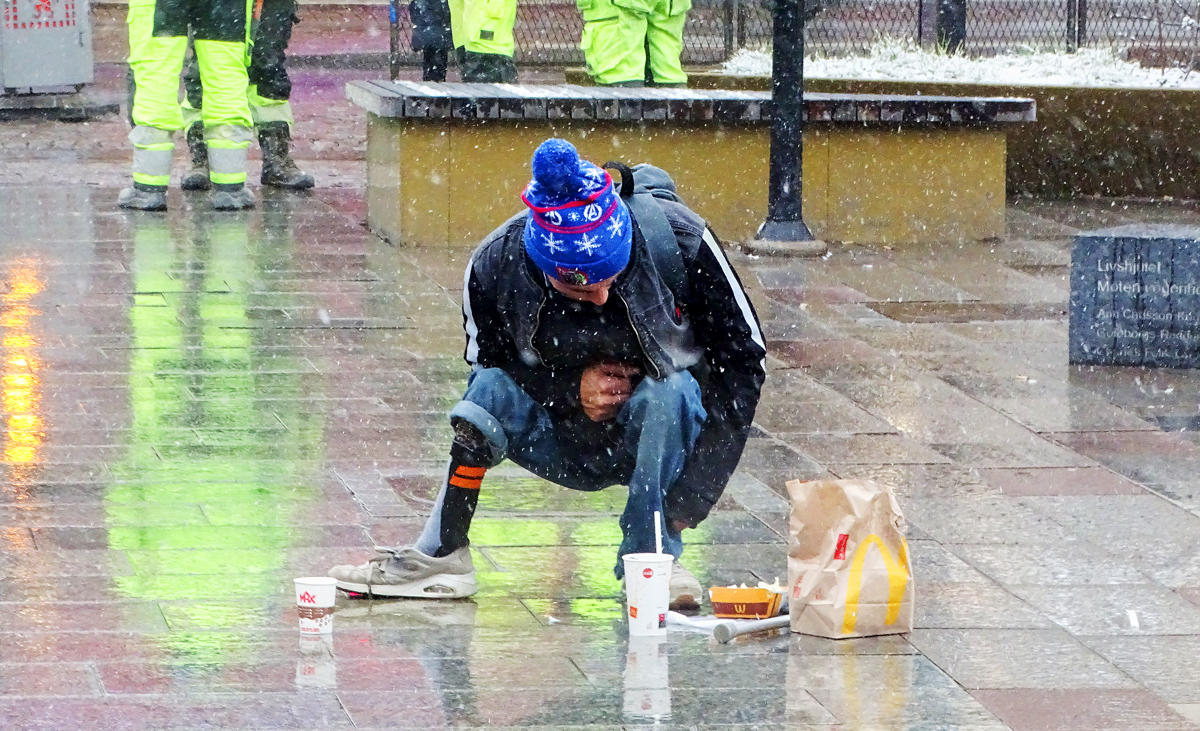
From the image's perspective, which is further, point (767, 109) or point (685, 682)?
point (767, 109)

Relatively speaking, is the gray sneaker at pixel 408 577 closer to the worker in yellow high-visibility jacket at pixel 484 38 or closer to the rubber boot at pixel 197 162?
the rubber boot at pixel 197 162

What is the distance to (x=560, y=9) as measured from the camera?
22.8 meters

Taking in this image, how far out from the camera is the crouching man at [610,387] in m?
4.52

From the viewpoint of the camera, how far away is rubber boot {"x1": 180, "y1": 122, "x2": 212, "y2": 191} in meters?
11.9

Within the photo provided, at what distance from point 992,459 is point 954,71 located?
7888 millimetres

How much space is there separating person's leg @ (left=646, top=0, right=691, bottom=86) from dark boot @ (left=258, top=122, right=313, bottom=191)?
222cm

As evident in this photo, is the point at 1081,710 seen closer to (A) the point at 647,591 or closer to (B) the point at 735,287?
(A) the point at 647,591

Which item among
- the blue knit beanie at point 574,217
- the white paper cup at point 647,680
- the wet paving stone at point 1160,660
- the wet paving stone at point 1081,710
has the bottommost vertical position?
the wet paving stone at point 1160,660

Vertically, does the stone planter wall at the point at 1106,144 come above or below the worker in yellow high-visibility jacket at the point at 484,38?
below

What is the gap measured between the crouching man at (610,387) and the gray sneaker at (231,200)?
21.9ft

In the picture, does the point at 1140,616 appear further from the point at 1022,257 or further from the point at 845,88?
the point at 845,88

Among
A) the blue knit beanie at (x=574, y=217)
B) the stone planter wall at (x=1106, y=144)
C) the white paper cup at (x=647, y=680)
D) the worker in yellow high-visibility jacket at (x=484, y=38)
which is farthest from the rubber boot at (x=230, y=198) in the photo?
the white paper cup at (x=647, y=680)

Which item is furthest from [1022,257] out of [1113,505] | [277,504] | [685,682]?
[685,682]

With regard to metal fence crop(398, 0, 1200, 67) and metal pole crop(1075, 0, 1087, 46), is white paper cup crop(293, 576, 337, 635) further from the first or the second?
metal pole crop(1075, 0, 1087, 46)
